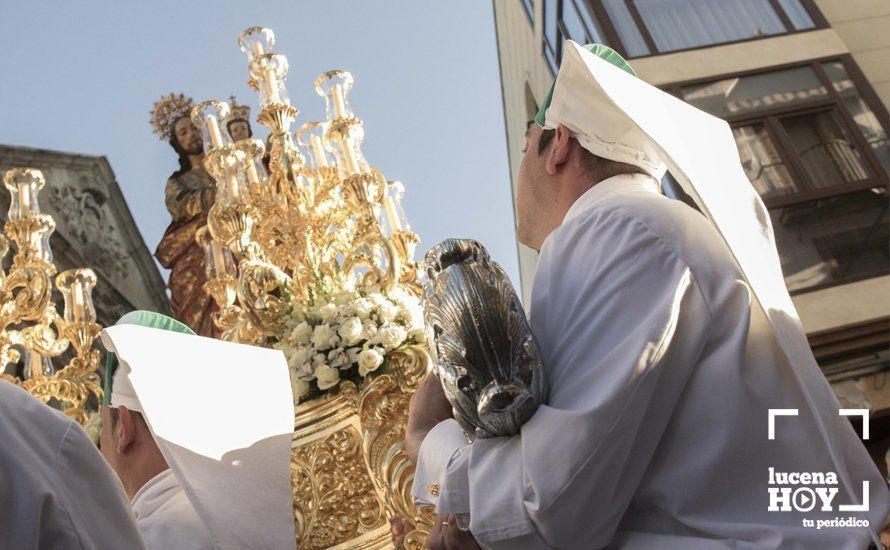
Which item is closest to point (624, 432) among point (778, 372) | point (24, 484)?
point (778, 372)

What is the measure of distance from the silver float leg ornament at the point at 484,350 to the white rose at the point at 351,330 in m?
1.80

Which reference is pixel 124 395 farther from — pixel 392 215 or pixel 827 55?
pixel 827 55

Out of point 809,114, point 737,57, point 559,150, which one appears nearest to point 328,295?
point 559,150

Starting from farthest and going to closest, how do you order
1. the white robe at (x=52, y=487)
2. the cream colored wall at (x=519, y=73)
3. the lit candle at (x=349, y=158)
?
the cream colored wall at (x=519, y=73) → the lit candle at (x=349, y=158) → the white robe at (x=52, y=487)

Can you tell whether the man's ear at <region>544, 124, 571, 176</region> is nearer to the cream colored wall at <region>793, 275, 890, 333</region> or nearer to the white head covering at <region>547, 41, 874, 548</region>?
the white head covering at <region>547, 41, 874, 548</region>

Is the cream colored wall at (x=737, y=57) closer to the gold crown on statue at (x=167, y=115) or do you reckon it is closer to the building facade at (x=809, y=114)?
the building facade at (x=809, y=114)

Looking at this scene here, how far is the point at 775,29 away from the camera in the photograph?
10016 millimetres

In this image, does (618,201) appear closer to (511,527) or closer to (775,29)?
(511,527)

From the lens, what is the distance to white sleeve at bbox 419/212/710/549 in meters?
1.51

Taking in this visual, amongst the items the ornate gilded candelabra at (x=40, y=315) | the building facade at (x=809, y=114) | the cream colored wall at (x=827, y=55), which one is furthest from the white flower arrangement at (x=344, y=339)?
the cream colored wall at (x=827, y=55)

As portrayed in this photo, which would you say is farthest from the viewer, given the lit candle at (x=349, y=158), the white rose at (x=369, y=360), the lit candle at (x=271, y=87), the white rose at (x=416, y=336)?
the lit candle at (x=271, y=87)

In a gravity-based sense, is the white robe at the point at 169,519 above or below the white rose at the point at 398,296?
below

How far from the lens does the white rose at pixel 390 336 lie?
3.54 metres

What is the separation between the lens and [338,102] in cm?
421
